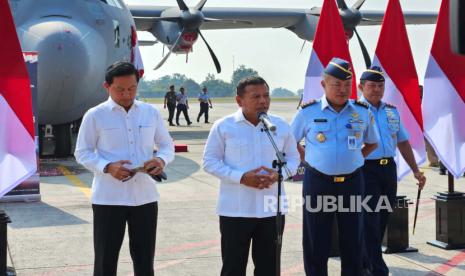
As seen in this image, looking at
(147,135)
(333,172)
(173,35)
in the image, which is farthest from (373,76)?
(173,35)

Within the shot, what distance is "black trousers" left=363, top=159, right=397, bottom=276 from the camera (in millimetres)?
5160

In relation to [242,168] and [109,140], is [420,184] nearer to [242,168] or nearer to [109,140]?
[242,168]

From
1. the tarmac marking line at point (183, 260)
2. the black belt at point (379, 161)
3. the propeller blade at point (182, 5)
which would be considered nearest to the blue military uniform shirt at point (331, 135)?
the black belt at point (379, 161)

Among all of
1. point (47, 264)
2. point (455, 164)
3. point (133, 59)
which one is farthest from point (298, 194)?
point (133, 59)

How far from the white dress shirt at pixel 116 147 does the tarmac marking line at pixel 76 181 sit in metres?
5.18

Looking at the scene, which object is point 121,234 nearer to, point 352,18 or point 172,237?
point 172,237

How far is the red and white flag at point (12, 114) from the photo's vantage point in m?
4.80

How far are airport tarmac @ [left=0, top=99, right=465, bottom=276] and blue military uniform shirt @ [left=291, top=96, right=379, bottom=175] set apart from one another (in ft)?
4.41

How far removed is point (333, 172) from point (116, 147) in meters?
1.53

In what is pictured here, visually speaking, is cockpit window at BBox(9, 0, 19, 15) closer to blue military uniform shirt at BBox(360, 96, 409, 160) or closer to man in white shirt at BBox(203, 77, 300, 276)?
blue military uniform shirt at BBox(360, 96, 409, 160)

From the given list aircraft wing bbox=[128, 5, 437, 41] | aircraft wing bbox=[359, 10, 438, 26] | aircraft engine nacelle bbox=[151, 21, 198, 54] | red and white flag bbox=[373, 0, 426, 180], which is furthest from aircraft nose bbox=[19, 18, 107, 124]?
aircraft wing bbox=[359, 10, 438, 26]

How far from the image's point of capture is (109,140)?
4.11m

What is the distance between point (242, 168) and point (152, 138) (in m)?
0.62

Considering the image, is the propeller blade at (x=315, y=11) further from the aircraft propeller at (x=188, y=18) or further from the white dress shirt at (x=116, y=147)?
the white dress shirt at (x=116, y=147)
